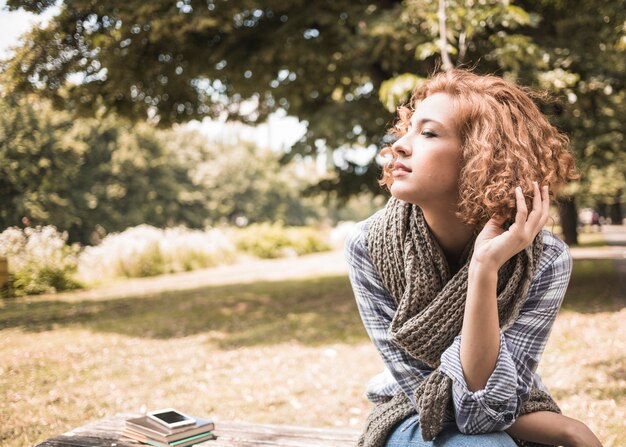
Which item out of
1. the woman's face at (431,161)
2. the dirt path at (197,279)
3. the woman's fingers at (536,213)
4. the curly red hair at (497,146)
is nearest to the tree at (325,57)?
the dirt path at (197,279)

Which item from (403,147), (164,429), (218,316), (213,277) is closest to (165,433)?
(164,429)

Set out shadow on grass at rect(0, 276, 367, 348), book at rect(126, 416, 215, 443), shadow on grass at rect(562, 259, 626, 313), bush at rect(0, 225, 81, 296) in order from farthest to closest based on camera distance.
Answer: shadow on grass at rect(562, 259, 626, 313) < shadow on grass at rect(0, 276, 367, 348) < bush at rect(0, 225, 81, 296) < book at rect(126, 416, 215, 443)

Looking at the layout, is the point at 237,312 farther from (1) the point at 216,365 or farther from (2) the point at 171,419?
(2) the point at 171,419

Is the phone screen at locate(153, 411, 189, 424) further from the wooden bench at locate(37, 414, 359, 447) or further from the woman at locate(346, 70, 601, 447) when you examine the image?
the woman at locate(346, 70, 601, 447)

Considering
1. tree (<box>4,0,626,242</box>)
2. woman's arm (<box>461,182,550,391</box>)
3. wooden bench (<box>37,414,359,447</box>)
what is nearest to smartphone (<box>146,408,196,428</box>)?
wooden bench (<box>37,414,359,447</box>)

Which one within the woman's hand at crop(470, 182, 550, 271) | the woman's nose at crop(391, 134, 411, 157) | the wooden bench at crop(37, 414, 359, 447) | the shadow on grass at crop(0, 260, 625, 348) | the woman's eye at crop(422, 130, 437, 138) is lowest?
the shadow on grass at crop(0, 260, 625, 348)

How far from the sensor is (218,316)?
837 cm

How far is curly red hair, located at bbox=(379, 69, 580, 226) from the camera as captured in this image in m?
1.78

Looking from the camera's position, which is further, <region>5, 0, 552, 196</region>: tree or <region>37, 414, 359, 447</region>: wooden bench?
<region>5, 0, 552, 196</region>: tree

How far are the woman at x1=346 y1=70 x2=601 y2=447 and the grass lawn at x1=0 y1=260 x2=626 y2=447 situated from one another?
216 cm

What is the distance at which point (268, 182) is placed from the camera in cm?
3116

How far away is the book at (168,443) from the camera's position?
2537 millimetres

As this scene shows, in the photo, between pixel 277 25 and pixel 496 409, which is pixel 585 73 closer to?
pixel 277 25

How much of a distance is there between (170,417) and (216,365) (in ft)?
10.1
